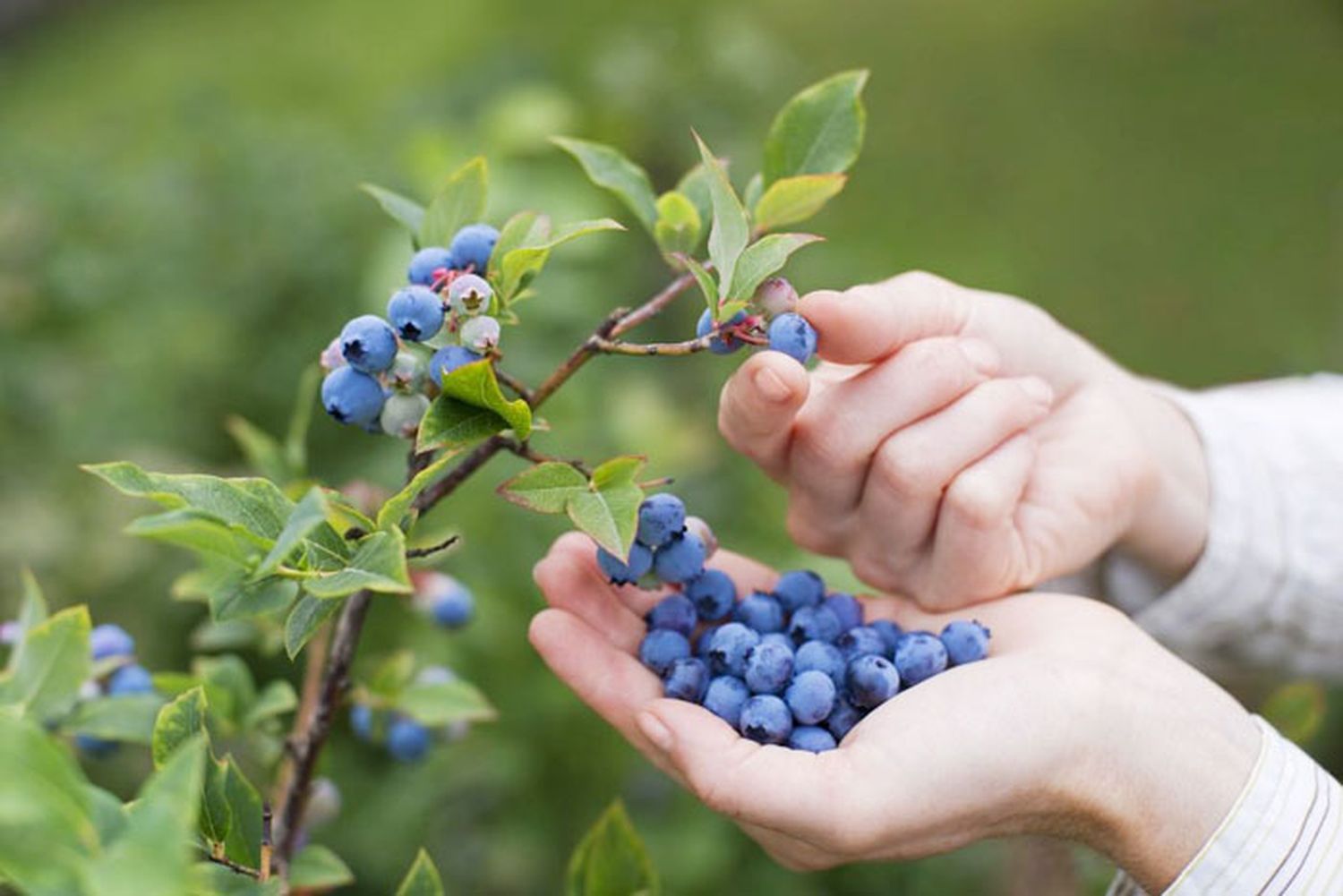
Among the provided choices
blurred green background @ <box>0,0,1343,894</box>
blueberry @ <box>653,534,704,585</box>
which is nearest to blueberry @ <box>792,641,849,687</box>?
blueberry @ <box>653,534,704,585</box>

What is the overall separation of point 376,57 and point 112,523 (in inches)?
124

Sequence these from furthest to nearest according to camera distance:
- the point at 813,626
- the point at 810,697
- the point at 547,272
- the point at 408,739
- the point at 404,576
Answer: the point at 547,272
the point at 408,739
the point at 813,626
the point at 810,697
the point at 404,576

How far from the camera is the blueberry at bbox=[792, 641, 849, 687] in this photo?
1.00m

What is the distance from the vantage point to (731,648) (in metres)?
1.01

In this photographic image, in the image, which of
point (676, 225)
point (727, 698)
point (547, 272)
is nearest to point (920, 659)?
point (727, 698)

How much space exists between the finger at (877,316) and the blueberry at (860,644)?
218 mm

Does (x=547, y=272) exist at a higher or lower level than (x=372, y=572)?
lower

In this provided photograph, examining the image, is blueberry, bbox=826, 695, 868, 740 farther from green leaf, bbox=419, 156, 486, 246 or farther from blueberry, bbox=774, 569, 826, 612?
green leaf, bbox=419, 156, 486, 246

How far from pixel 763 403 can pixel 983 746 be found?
0.96 feet

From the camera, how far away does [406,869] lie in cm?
192

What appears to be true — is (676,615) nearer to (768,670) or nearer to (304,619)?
(768,670)

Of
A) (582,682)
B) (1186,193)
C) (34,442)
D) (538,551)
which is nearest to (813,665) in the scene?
(582,682)

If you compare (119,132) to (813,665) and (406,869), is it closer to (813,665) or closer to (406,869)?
(406,869)

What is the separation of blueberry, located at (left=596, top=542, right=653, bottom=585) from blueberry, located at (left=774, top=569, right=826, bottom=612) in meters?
0.15
